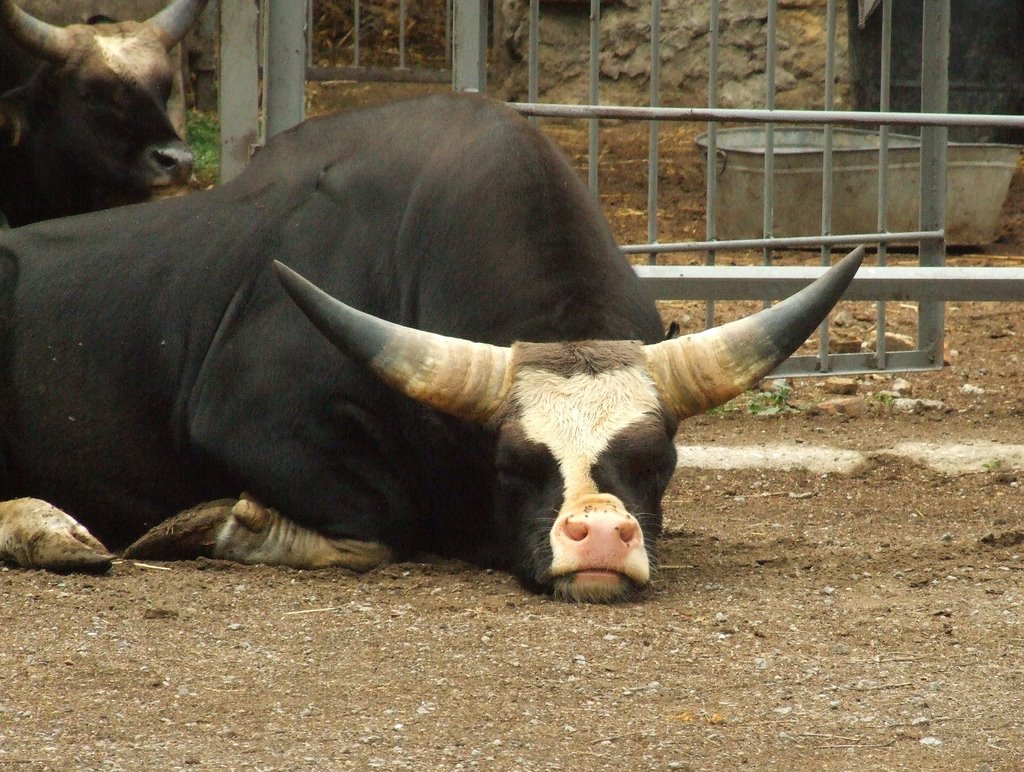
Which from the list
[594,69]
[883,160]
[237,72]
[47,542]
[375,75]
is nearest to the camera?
[47,542]

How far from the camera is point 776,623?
14.0 feet

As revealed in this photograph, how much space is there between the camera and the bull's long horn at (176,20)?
335 inches

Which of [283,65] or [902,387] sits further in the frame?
[902,387]

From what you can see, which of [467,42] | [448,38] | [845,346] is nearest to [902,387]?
[845,346]

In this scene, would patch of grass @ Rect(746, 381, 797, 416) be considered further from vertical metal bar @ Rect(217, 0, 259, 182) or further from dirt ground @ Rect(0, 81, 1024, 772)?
vertical metal bar @ Rect(217, 0, 259, 182)

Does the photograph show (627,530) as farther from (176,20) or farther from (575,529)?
(176,20)

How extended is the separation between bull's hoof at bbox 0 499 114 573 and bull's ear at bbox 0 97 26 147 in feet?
10.6

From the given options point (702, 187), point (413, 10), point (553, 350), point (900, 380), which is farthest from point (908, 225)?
point (413, 10)

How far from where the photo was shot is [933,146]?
839 centimetres

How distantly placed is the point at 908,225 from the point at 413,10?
23.4 ft

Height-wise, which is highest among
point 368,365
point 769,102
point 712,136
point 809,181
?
point 769,102

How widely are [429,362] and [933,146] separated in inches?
178

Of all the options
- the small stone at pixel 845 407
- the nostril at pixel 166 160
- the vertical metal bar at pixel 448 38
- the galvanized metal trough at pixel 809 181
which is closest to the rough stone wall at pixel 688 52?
the vertical metal bar at pixel 448 38

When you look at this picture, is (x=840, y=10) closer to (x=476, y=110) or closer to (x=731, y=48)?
(x=731, y=48)
